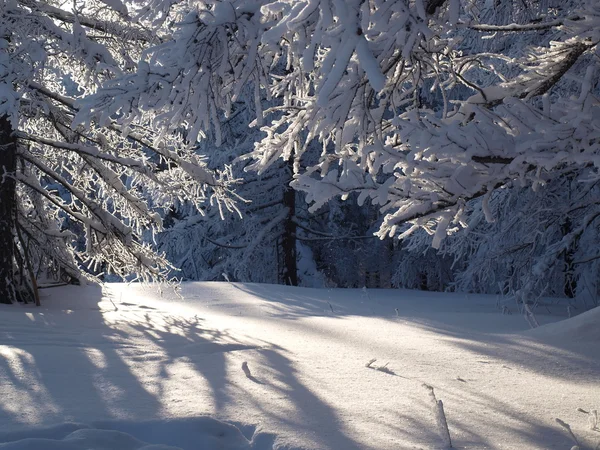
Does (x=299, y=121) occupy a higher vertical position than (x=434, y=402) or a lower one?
higher

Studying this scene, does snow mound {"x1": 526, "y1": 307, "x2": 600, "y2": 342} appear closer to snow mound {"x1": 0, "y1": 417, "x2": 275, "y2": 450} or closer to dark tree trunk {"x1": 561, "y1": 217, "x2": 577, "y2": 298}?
snow mound {"x1": 0, "y1": 417, "x2": 275, "y2": 450}

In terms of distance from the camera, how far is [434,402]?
276 cm

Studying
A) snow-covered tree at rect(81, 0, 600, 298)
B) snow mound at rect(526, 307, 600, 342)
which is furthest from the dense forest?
snow mound at rect(526, 307, 600, 342)

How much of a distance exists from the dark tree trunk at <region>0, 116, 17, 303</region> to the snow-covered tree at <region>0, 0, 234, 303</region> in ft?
0.03

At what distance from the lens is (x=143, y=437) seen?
7.91ft

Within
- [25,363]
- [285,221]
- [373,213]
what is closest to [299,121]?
[25,363]

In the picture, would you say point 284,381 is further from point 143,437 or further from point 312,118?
point 312,118

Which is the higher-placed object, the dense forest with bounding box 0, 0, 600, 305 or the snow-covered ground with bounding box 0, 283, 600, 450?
the dense forest with bounding box 0, 0, 600, 305

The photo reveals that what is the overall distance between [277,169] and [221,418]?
1327 centimetres

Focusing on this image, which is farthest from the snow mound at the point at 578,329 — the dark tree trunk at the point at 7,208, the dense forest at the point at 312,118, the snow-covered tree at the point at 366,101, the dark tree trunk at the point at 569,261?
the dark tree trunk at the point at 7,208

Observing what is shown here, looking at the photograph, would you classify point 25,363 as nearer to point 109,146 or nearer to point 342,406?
point 342,406

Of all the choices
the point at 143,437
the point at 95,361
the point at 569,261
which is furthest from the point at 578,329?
the point at 569,261

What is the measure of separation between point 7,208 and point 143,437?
5.03 metres

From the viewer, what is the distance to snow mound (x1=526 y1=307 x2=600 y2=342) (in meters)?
4.84
